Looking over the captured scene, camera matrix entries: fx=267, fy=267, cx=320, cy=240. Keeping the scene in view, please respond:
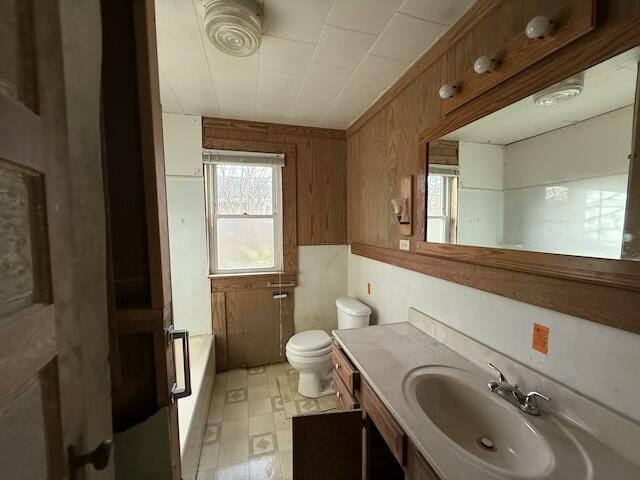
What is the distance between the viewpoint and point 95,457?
1.81 ft

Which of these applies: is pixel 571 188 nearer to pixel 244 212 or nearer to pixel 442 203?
pixel 442 203


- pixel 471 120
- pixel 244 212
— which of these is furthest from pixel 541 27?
pixel 244 212

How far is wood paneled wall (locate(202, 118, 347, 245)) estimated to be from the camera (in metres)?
2.58

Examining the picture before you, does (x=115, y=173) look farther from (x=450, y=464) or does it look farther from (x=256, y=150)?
(x=256, y=150)

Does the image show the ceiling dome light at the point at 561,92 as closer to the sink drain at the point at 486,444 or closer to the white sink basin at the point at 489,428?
the white sink basin at the point at 489,428

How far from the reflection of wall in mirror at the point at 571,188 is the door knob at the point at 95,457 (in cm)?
138

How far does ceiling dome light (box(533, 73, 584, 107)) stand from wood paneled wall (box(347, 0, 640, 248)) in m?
0.06

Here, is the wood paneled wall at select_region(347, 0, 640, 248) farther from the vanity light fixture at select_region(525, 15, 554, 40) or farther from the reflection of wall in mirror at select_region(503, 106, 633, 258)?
the reflection of wall in mirror at select_region(503, 106, 633, 258)

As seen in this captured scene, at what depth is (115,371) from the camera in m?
0.75

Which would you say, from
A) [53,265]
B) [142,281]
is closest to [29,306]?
[53,265]

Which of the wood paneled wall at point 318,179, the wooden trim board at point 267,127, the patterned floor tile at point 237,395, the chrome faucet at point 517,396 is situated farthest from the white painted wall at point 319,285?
the chrome faucet at point 517,396

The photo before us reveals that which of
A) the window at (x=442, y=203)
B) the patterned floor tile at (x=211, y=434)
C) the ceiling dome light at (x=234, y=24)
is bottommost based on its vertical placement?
the patterned floor tile at (x=211, y=434)

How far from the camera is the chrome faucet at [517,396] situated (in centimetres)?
92

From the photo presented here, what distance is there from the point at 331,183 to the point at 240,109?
1051mm
